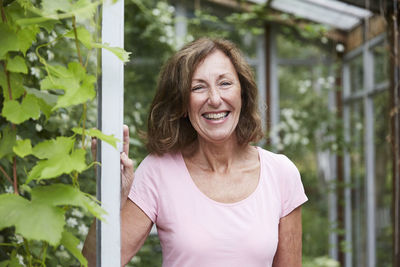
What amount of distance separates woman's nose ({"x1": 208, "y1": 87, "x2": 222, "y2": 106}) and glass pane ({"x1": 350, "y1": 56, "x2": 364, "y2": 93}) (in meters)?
4.04

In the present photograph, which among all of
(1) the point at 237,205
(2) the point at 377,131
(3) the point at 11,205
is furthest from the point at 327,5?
(3) the point at 11,205

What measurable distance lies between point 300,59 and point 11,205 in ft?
16.5

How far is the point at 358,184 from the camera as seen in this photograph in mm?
5141

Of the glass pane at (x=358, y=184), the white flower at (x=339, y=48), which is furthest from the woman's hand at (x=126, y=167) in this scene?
the white flower at (x=339, y=48)

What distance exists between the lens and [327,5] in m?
4.68

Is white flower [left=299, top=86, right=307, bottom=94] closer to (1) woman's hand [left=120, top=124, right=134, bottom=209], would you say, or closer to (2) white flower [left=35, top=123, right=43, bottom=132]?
(2) white flower [left=35, top=123, right=43, bottom=132]

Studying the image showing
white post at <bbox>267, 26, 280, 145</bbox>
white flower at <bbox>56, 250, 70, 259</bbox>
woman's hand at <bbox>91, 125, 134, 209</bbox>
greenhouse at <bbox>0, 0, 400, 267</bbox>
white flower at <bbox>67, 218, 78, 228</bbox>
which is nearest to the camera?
woman's hand at <bbox>91, 125, 134, 209</bbox>

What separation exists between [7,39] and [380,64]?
4.19m

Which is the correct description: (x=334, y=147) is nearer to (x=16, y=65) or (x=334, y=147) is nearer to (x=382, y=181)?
(x=382, y=181)

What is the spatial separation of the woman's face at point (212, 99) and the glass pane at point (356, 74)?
3.99 meters

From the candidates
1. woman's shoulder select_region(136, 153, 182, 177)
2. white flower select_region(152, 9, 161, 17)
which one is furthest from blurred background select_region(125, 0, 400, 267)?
woman's shoulder select_region(136, 153, 182, 177)

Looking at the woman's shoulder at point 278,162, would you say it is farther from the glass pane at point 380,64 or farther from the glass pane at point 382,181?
the glass pane at point 380,64

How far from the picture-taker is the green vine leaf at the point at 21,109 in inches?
30.5

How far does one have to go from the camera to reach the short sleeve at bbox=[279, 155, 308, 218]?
1.47m
